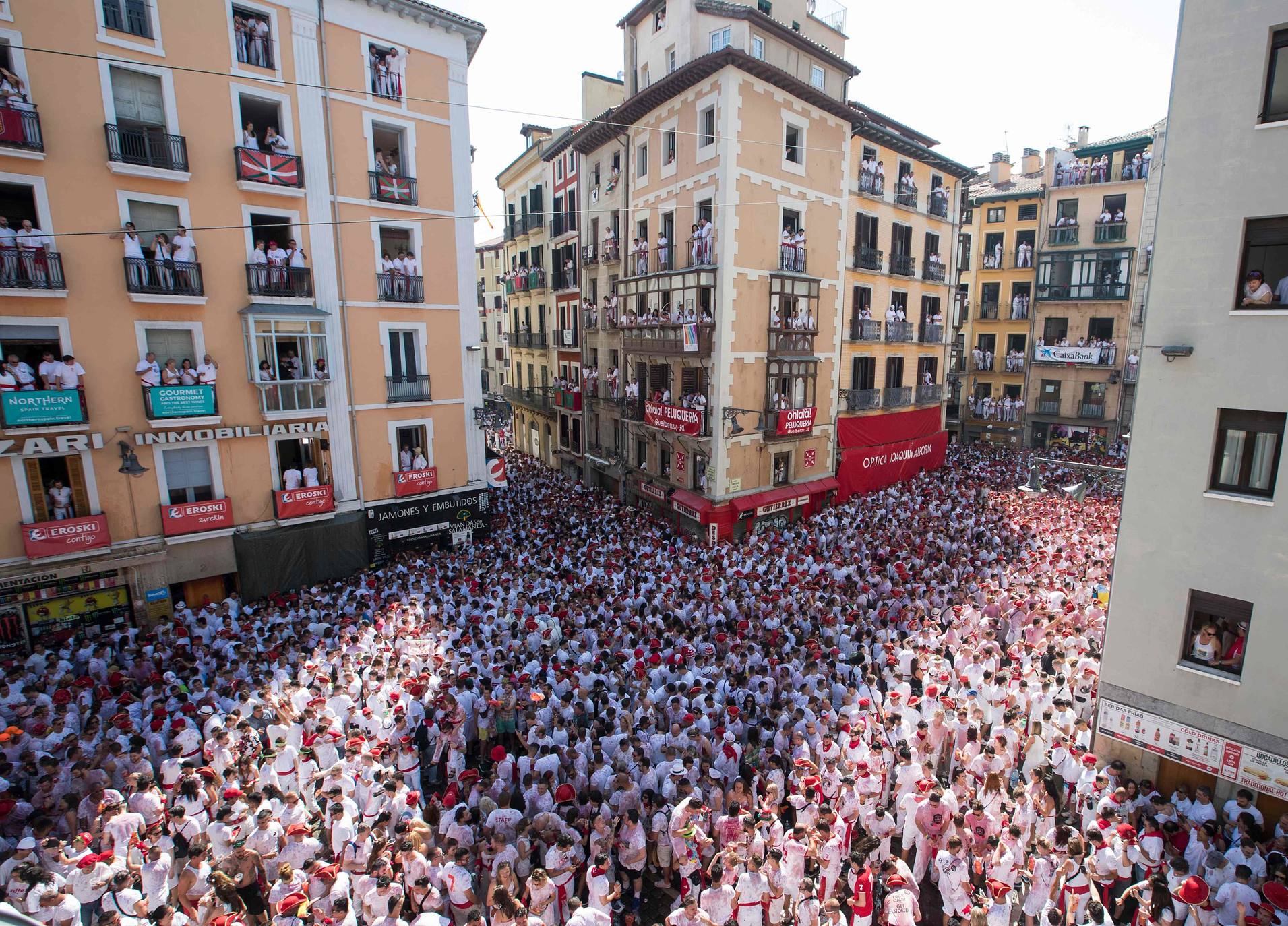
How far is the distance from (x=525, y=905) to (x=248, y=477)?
1433cm

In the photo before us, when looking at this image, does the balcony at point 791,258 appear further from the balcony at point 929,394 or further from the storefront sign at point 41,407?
the storefront sign at point 41,407

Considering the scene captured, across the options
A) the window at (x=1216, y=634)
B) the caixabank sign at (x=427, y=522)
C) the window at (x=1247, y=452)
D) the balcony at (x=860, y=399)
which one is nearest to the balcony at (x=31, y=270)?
the caixabank sign at (x=427, y=522)

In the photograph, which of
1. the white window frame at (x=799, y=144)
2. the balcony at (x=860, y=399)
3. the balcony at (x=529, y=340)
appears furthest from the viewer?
the balcony at (x=529, y=340)

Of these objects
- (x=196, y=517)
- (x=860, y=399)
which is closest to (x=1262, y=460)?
(x=860, y=399)

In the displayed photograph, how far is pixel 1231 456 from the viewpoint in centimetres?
926

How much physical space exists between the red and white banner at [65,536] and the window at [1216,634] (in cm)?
2191

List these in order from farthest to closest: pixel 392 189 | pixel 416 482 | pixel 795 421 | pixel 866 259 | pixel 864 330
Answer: pixel 864 330
pixel 866 259
pixel 795 421
pixel 416 482
pixel 392 189

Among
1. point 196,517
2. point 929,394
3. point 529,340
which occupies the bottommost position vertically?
point 196,517

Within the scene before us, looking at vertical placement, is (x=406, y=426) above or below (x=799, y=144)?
below

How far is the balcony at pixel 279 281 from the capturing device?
1689 cm

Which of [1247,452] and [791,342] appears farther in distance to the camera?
[791,342]

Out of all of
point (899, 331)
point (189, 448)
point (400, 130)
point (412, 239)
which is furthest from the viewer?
point (899, 331)

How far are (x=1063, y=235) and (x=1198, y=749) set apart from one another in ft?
113

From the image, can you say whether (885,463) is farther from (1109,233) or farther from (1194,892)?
(1194,892)
